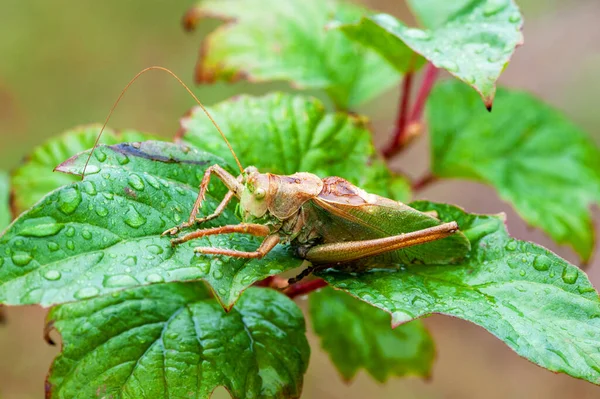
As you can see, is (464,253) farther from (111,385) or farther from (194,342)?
(111,385)

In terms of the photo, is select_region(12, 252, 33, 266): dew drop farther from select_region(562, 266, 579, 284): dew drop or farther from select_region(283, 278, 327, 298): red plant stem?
select_region(562, 266, 579, 284): dew drop

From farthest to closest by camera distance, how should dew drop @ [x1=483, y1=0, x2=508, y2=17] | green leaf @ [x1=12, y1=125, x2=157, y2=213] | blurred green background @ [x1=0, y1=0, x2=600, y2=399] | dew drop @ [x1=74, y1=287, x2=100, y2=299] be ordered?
1. blurred green background @ [x1=0, y1=0, x2=600, y2=399]
2. green leaf @ [x1=12, y1=125, x2=157, y2=213]
3. dew drop @ [x1=483, y1=0, x2=508, y2=17]
4. dew drop @ [x1=74, y1=287, x2=100, y2=299]

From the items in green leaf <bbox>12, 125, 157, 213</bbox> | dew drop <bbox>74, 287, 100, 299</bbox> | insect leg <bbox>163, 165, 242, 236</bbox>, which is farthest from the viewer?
green leaf <bbox>12, 125, 157, 213</bbox>

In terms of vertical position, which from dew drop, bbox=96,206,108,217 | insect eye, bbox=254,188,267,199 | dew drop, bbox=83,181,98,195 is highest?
dew drop, bbox=83,181,98,195

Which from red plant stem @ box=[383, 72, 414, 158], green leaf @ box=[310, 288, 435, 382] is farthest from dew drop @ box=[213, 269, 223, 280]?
red plant stem @ box=[383, 72, 414, 158]

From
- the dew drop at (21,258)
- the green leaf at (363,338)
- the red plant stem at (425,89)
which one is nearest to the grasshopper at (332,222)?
the dew drop at (21,258)

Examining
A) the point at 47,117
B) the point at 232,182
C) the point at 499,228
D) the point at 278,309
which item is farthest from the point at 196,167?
the point at 47,117

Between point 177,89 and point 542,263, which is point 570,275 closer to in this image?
point 542,263
